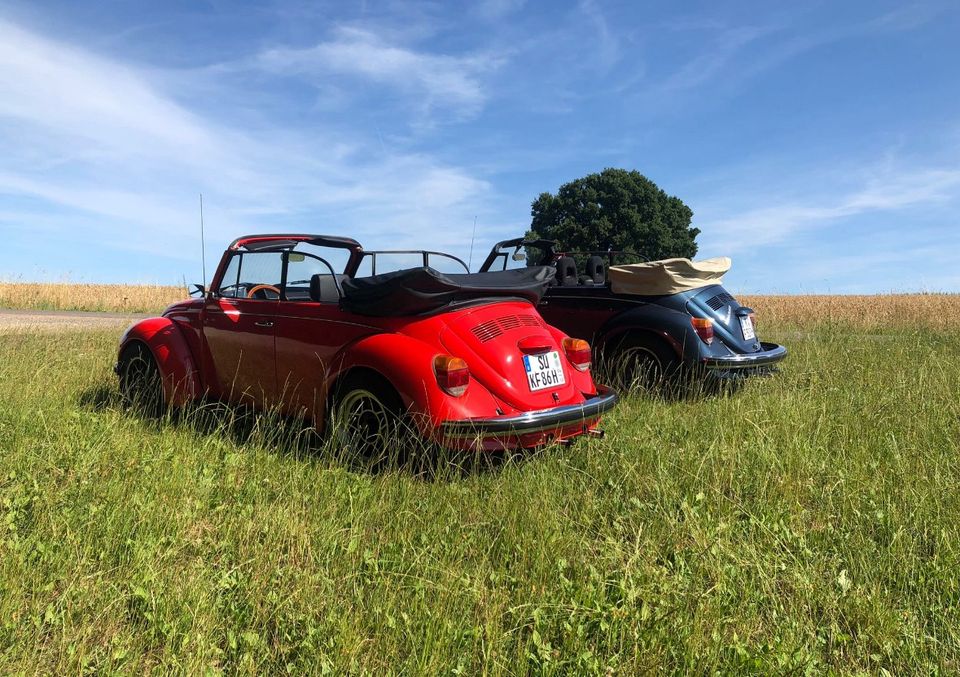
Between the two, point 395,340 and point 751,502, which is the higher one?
point 395,340

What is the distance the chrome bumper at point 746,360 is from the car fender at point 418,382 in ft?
10.1

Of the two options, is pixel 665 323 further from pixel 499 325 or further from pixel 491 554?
pixel 491 554

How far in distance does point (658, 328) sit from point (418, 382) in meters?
3.32

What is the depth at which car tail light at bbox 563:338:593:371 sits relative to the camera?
13.9 feet

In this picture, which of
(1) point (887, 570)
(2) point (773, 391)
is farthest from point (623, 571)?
(2) point (773, 391)

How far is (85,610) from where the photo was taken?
232cm

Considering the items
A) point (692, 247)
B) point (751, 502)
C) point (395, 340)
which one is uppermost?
point (692, 247)

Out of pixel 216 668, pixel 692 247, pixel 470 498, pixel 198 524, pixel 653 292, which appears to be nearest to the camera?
pixel 216 668

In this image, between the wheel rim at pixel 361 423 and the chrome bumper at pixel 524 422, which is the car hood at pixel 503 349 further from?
the wheel rim at pixel 361 423

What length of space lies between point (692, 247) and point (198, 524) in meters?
44.9

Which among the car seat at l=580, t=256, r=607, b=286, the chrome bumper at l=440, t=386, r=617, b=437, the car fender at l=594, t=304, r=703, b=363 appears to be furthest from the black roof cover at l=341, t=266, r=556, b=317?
the car seat at l=580, t=256, r=607, b=286

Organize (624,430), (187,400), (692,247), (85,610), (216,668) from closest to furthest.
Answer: (216,668)
(85,610)
(624,430)
(187,400)
(692,247)

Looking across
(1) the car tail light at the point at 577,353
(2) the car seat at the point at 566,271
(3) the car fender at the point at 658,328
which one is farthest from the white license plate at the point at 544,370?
(2) the car seat at the point at 566,271

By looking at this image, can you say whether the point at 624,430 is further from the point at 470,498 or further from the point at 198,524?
the point at 198,524
